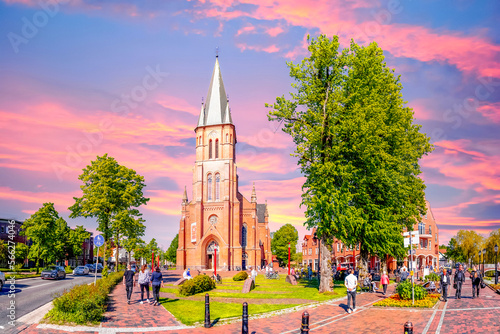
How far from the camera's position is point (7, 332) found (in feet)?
36.3

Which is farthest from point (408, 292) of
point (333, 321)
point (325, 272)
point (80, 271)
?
point (80, 271)

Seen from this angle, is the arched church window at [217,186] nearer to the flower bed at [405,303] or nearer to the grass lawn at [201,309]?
the grass lawn at [201,309]

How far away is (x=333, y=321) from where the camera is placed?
1434 cm

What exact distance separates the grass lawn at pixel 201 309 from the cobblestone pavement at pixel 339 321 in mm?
574

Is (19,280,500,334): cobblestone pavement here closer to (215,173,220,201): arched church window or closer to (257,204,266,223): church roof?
(215,173,220,201): arched church window

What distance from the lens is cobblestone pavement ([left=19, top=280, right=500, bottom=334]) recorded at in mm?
12477

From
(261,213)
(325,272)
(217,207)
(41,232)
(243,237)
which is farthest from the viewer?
(261,213)

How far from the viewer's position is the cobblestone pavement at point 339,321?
40.9ft

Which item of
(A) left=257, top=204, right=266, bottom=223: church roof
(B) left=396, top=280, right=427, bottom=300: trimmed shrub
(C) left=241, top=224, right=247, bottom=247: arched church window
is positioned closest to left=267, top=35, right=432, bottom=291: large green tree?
(B) left=396, top=280, right=427, bottom=300: trimmed shrub

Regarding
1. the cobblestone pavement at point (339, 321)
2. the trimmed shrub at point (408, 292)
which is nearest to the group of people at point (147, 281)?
the cobblestone pavement at point (339, 321)

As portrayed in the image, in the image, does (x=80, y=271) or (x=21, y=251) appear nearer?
(x=80, y=271)

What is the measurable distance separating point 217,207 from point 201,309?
4996cm

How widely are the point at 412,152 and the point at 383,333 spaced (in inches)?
837

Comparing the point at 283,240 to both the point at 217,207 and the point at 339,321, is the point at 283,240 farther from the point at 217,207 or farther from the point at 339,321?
the point at 339,321
